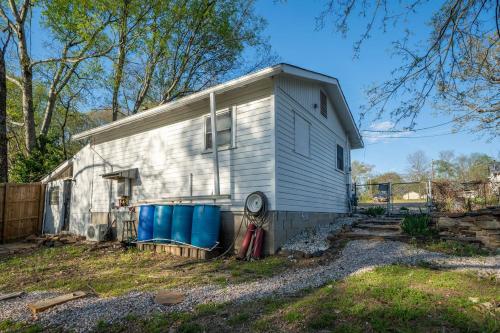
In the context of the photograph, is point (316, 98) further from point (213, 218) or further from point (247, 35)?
point (247, 35)

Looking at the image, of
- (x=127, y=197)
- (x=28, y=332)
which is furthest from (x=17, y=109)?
(x=28, y=332)

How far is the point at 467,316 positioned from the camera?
3.17 meters

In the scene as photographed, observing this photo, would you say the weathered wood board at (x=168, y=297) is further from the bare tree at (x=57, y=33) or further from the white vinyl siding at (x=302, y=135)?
the bare tree at (x=57, y=33)

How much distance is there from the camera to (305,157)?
862cm

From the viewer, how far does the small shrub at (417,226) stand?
7.53 metres

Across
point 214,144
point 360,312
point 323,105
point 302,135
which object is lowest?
point 360,312

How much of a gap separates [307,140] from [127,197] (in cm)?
600

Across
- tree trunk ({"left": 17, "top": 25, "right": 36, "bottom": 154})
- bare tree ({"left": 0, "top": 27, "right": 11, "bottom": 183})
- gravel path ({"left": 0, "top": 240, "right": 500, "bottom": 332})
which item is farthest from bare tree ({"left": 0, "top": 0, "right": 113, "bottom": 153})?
gravel path ({"left": 0, "top": 240, "right": 500, "bottom": 332})

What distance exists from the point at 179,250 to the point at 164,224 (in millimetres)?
808

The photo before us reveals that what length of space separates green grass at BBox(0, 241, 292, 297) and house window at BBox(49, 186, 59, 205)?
4.81m

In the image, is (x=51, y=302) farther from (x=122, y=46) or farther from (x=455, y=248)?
(x=122, y=46)

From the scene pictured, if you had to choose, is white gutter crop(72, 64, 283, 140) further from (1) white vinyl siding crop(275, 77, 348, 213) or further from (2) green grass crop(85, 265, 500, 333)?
(2) green grass crop(85, 265, 500, 333)

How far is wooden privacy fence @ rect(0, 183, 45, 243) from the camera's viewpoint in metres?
11.5

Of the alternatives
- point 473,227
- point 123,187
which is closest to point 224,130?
point 123,187
